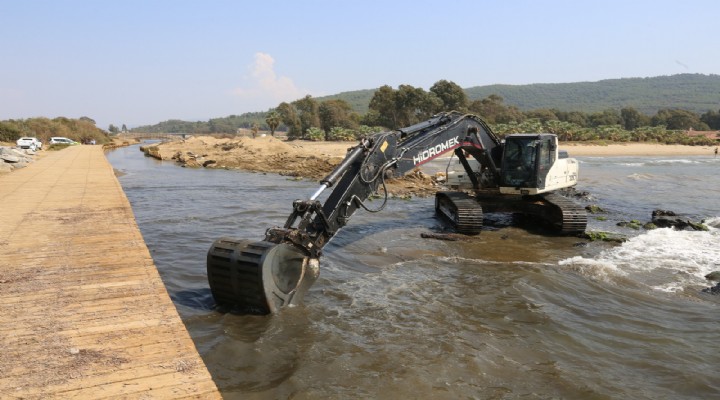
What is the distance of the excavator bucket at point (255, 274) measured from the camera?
622 centimetres

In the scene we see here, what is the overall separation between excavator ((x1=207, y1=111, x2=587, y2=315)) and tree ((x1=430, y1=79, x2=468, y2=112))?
74.3 m

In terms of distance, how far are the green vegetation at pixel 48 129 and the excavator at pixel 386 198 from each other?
5759cm

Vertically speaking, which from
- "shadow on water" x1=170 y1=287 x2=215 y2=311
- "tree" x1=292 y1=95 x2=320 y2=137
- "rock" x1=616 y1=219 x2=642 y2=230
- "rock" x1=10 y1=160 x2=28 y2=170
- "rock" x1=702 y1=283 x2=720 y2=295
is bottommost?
"rock" x1=702 y1=283 x2=720 y2=295

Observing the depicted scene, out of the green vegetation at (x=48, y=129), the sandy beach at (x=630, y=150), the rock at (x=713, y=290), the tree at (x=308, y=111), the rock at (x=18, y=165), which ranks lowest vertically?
the rock at (x=713, y=290)

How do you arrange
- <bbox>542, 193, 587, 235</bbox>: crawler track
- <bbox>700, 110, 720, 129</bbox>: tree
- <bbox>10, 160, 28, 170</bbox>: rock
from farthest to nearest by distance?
<bbox>700, 110, 720, 129</bbox>: tree, <bbox>10, 160, 28, 170</bbox>: rock, <bbox>542, 193, 587, 235</bbox>: crawler track

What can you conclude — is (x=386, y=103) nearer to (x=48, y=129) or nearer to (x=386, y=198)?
(x=48, y=129)

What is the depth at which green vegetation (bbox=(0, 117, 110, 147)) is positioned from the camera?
54.9 meters

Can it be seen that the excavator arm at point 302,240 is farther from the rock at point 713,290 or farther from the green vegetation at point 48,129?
the green vegetation at point 48,129

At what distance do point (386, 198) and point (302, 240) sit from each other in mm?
2289

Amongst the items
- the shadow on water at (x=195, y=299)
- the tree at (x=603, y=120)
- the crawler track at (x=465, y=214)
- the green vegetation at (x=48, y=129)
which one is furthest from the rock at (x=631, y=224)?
the tree at (x=603, y=120)

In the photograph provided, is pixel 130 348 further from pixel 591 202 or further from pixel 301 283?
pixel 591 202

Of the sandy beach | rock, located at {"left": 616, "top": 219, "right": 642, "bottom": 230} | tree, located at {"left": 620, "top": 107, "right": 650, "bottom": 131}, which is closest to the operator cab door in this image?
rock, located at {"left": 616, "top": 219, "right": 642, "bottom": 230}

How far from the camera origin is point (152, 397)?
3.67 meters

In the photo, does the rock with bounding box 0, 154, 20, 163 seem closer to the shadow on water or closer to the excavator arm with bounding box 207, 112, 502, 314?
the shadow on water
